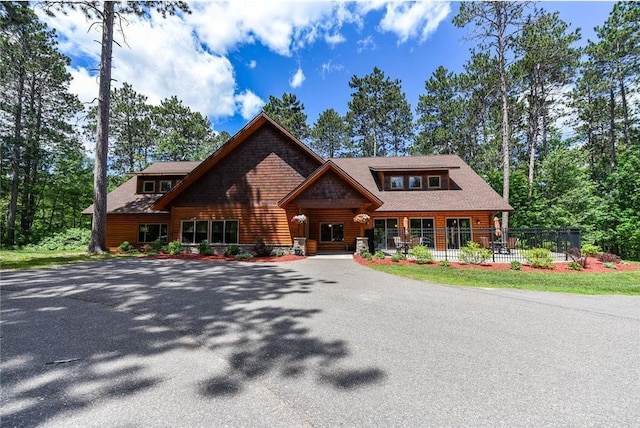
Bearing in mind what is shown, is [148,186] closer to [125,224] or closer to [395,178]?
[125,224]

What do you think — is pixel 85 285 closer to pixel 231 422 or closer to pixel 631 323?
pixel 231 422

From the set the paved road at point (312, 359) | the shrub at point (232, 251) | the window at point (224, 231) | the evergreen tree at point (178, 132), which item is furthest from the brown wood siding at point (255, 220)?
the evergreen tree at point (178, 132)

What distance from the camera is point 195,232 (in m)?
16.3

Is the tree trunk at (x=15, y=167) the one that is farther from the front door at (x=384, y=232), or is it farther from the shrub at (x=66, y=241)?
the front door at (x=384, y=232)

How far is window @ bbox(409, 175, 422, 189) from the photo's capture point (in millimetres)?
19500

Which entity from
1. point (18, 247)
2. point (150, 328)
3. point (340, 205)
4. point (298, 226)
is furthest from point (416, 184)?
point (18, 247)

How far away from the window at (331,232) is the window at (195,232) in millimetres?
7283

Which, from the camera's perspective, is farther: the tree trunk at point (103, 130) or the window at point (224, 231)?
the window at point (224, 231)

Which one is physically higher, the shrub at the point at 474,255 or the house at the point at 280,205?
the house at the point at 280,205

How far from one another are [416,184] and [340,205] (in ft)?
26.6

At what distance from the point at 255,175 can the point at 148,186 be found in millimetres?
9690

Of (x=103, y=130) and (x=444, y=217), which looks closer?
(x=103, y=130)

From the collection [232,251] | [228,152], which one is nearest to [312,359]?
[232,251]

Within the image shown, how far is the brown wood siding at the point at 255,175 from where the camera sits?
16.1 m
